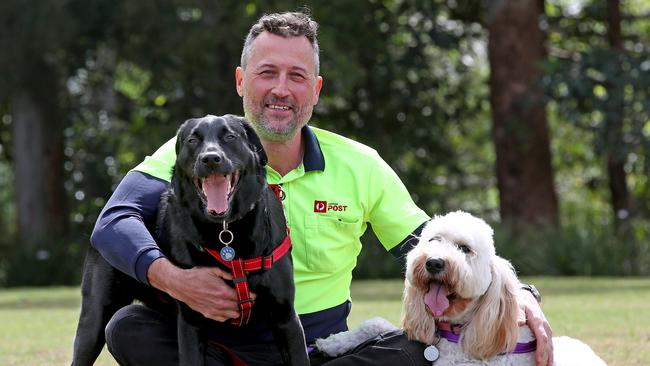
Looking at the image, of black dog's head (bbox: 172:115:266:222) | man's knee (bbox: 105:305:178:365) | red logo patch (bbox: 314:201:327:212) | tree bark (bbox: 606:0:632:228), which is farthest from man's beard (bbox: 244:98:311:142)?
tree bark (bbox: 606:0:632:228)

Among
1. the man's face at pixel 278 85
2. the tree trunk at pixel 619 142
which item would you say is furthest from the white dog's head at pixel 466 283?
the tree trunk at pixel 619 142

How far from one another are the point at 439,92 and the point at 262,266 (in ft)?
54.9

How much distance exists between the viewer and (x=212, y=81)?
17.5 meters

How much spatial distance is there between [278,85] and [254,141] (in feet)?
2.01

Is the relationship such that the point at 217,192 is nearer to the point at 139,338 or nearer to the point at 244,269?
the point at 244,269

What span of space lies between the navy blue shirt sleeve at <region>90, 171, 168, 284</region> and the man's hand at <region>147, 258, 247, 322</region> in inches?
3.6

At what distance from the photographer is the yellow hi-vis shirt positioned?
15.6 feet

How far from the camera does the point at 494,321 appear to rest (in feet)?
14.0

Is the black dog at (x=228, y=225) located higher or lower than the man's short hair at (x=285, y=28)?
lower

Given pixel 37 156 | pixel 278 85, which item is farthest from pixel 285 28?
pixel 37 156

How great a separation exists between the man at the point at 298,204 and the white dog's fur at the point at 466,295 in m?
0.16

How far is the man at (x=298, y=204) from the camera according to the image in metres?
4.42

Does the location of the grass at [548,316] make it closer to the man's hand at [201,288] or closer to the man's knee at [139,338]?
the man's knee at [139,338]

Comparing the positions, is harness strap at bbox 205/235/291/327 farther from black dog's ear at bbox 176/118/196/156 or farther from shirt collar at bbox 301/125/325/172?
shirt collar at bbox 301/125/325/172
